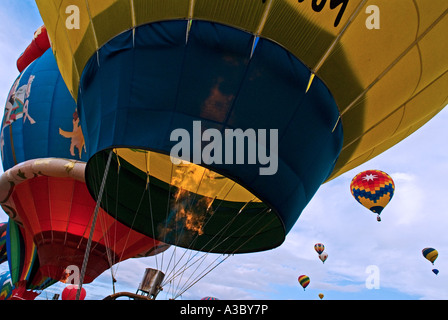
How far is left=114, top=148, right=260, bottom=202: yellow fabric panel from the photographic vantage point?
20.9 feet

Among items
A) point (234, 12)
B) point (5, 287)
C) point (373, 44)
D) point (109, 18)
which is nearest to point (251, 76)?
point (234, 12)

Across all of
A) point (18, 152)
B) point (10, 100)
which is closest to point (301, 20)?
point (18, 152)

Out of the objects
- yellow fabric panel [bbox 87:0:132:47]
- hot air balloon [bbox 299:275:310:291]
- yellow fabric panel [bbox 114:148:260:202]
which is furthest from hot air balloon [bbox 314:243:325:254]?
yellow fabric panel [bbox 87:0:132:47]

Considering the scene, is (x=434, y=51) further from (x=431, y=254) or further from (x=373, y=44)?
(x=431, y=254)

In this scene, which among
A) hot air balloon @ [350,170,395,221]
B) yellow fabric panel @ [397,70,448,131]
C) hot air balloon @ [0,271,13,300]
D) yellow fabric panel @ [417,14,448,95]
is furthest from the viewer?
hot air balloon @ [350,170,395,221]

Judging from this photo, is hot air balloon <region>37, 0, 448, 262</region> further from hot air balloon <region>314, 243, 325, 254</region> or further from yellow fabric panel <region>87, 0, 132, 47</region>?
hot air balloon <region>314, 243, 325, 254</region>

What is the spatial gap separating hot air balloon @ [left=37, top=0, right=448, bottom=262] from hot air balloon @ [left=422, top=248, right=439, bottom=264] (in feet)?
70.8

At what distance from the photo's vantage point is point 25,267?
9812 mm

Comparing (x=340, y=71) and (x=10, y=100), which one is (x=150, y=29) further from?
(x=10, y=100)

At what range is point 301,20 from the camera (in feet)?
13.3

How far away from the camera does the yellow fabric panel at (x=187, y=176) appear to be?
636 cm

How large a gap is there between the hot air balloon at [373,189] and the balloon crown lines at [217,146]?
14062mm

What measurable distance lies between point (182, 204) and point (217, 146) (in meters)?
2.82
